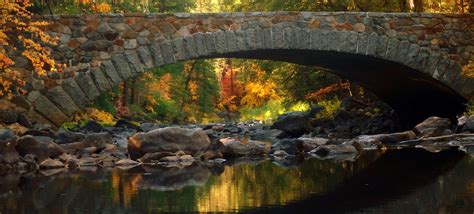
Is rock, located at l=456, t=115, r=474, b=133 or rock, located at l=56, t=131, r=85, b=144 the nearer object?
rock, located at l=56, t=131, r=85, b=144

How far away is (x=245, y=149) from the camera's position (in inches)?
416

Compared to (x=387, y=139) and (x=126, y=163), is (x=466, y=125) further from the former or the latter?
(x=126, y=163)

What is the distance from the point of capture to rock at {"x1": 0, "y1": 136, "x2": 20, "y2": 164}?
857 centimetres

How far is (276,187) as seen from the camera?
6.06 metres

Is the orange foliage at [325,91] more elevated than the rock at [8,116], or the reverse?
the orange foliage at [325,91]

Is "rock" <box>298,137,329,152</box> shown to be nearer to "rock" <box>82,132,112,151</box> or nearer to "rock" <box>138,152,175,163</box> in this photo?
"rock" <box>138,152,175,163</box>

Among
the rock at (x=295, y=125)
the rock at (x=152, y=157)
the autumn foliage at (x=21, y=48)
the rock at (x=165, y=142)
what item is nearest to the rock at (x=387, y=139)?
the rock at (x=295, y=125)

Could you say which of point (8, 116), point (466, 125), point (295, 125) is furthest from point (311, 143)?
point (8, 116)

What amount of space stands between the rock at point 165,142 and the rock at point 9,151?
159cm

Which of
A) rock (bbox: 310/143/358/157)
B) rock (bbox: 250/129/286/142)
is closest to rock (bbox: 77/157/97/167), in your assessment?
rock (bbox: 310/143/358/157)

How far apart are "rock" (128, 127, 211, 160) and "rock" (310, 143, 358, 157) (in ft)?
5.89

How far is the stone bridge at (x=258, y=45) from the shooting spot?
11453 millimetres

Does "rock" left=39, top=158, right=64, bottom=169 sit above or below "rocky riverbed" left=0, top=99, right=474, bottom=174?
below

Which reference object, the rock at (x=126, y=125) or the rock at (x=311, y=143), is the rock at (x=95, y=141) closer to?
the rock at (x=311, y=143)
